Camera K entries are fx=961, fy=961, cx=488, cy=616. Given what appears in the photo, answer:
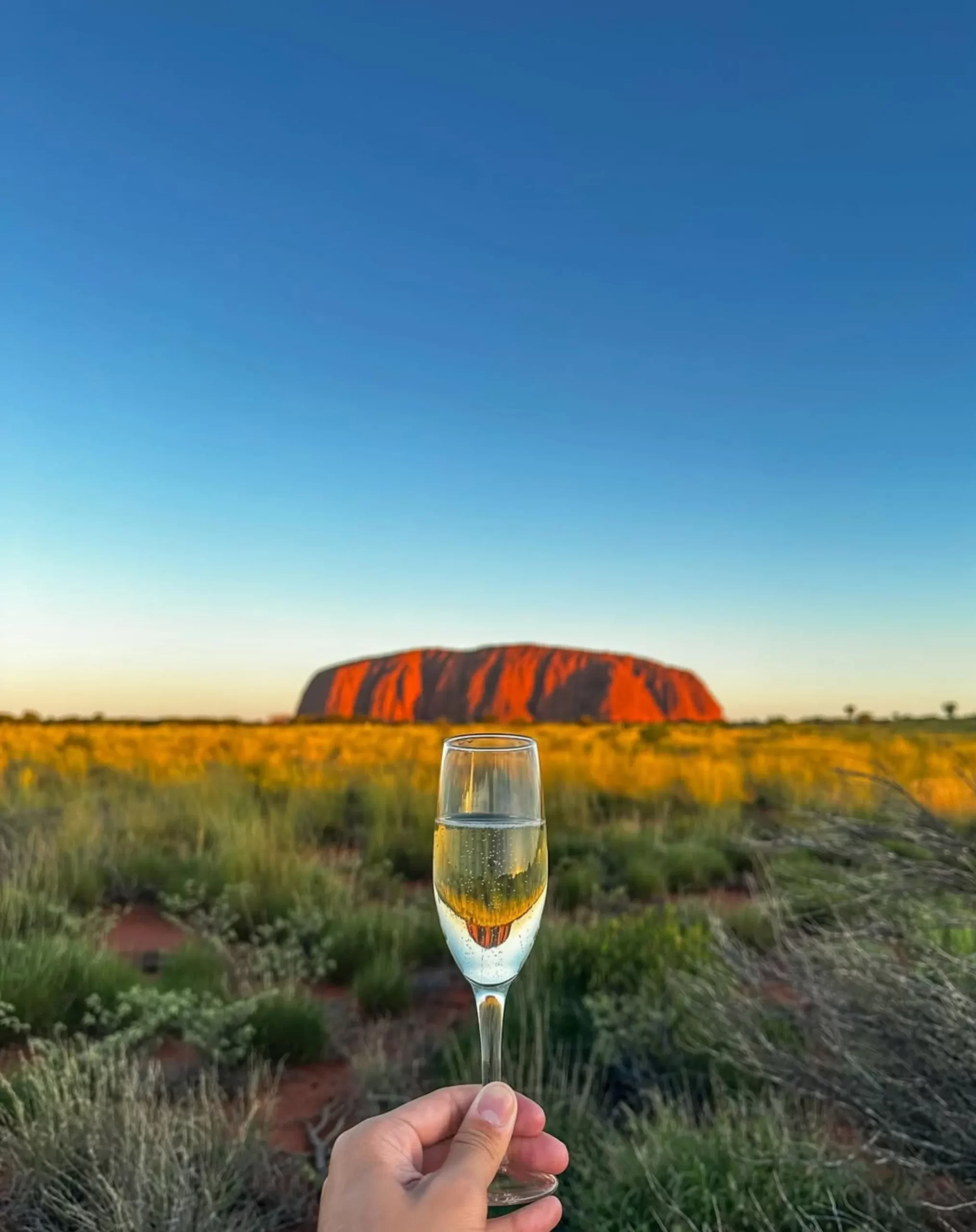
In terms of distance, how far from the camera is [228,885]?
6375mm

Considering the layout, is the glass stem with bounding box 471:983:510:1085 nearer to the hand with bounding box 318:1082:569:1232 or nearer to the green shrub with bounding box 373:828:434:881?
the hand with bounding box 318:1082:569:1232

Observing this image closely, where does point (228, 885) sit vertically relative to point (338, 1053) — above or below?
above

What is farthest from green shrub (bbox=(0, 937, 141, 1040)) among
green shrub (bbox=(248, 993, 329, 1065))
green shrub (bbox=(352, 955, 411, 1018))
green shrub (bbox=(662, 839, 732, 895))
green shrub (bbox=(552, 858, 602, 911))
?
green shrub (bbox=(662, 839, 732, 895))

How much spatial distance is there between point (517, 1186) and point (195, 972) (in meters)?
4.04

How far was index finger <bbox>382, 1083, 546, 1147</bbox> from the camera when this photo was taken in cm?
128

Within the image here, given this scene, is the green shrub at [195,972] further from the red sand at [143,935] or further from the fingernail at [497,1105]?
the fingernail at [497,1105]

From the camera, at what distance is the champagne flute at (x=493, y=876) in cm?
146

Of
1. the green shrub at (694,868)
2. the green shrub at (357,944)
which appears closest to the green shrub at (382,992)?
the green shrub at (357,944)

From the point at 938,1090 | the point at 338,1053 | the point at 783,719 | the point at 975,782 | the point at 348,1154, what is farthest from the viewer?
the point at 783,719

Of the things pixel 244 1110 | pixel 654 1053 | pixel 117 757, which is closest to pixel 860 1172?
pixel 654 1053

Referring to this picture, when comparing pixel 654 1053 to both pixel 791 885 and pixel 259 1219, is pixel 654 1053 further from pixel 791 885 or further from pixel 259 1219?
pixel 791 885

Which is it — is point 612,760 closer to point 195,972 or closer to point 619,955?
point 619,955

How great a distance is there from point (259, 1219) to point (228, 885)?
357 centimetres

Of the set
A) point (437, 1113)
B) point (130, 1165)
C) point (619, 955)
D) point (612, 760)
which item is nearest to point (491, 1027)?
point (437, 1113)
